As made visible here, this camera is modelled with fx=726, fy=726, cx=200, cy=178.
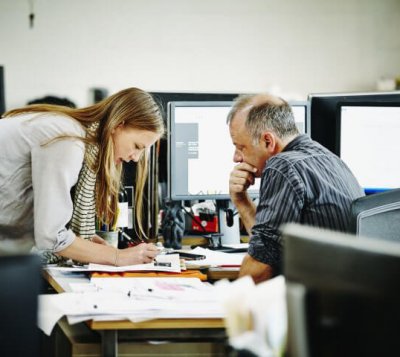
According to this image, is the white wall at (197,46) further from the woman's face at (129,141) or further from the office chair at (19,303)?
the office chair at (19,303)

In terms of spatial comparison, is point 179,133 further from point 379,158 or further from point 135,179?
point 379,158

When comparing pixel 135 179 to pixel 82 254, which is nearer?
pixel 82 254

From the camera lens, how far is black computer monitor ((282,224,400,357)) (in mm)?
818

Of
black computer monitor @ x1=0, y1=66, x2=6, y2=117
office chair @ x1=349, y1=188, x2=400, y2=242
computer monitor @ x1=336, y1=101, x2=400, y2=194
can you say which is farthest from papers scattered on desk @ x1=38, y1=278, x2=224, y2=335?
black computer monitor @ x1=0, y1=66, x2=6, y2=117

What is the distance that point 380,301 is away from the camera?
0.82m

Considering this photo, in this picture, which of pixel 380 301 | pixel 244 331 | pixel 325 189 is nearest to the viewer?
pixel 380 301

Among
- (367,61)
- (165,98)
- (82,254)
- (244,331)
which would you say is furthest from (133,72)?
(244,331)

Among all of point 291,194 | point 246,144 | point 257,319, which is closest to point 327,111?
point 246,144

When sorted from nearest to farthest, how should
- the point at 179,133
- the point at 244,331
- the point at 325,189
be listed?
the point at 244,331 < the point at 325,189 < the point at 179,133

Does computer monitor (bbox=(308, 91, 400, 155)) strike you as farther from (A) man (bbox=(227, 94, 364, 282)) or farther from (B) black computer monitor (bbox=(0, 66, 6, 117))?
(B) black computer monitor (bbox=(0, 66, 6, 117))

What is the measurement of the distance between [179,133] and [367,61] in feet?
13.3

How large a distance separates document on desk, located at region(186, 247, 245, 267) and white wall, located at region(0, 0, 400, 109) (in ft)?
11.6

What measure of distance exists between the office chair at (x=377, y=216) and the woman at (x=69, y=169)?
833mm

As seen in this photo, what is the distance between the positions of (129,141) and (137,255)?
0.37 m
